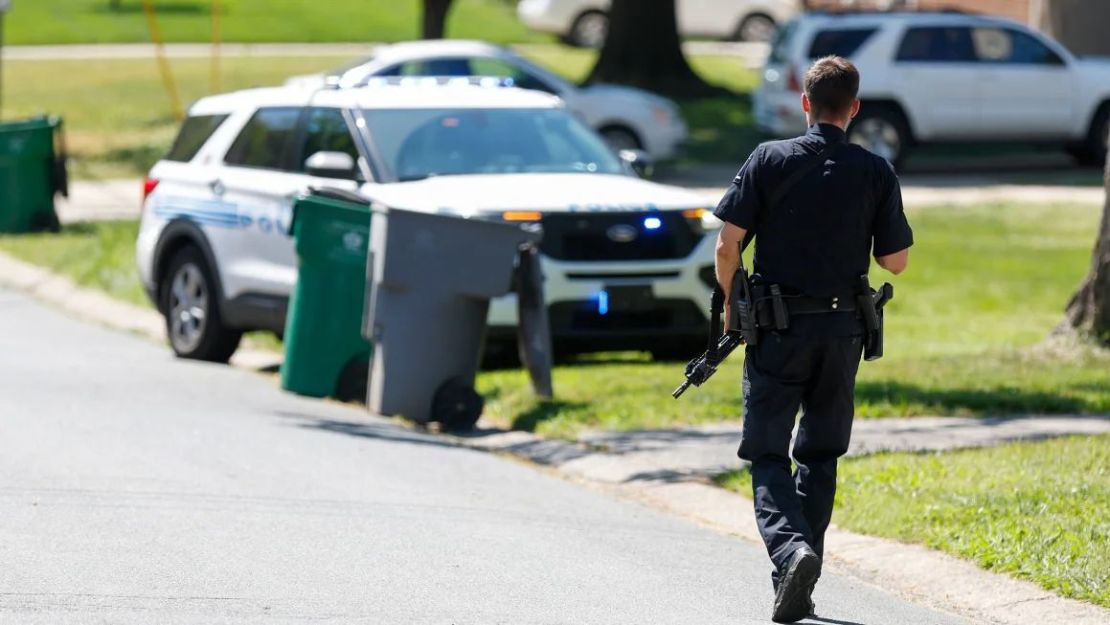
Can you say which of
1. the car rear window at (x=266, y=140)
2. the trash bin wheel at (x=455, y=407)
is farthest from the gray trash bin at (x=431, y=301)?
the car rear window at (x=266, y=140)

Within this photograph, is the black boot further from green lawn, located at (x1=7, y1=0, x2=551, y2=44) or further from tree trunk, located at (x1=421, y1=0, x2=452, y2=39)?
green lawn, located at (x1=7, y1=0, x2=551, y2=44)

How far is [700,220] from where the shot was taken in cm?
1142

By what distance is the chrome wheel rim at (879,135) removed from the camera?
23.3 meters

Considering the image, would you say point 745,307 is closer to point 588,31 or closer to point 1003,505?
point 1003,505

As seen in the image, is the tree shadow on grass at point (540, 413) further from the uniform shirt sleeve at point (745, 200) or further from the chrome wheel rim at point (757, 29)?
the chrome wheel rim at point (757, 29)

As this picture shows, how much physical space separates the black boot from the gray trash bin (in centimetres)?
427

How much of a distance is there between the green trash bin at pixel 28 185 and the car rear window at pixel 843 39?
900 cm

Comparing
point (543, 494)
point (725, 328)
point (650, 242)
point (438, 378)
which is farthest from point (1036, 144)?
point (725, 328)

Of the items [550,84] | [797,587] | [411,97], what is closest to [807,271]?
[797,587]

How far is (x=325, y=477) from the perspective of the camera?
834 cm

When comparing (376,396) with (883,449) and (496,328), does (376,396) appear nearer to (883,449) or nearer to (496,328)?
(496,328)

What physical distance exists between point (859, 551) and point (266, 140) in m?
6.25

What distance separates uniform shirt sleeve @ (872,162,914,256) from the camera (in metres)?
6.00

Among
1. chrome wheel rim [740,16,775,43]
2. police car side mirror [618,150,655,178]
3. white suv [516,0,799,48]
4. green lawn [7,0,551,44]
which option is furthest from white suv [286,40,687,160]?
green lawn [7,0,551,44]
